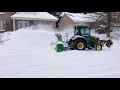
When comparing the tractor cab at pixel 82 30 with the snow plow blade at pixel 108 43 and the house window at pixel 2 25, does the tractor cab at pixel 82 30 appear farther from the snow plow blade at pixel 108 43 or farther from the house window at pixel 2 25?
the house window at pixel 2 25

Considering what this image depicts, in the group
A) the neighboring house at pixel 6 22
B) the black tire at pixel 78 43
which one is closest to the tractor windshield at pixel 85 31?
the black tire at pixel 78 43

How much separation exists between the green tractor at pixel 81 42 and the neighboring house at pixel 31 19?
0.85ft

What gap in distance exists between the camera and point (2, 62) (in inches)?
263

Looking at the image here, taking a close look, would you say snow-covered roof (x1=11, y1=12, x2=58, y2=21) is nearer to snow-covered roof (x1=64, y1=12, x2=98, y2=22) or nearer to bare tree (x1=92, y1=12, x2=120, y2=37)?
snow-covered roof (x1=64, y1=12, x2=98, y2=22)

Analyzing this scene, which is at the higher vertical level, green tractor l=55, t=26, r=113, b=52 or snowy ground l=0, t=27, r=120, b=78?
green tractor l=55, t=26, r=113, b=52

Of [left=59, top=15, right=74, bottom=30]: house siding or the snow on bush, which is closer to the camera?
the snow on bush

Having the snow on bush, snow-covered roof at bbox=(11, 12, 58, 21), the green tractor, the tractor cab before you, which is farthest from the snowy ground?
the tractor cab

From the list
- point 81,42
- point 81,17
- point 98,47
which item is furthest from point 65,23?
point 98,47

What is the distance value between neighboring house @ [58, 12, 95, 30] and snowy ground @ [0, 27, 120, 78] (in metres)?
0.25

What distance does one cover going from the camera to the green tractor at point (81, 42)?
274 inches

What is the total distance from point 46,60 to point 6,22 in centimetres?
84

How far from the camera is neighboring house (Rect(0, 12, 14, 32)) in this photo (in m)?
6.77

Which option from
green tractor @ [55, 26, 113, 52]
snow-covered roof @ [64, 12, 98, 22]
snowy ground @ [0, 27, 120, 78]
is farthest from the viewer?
green tractor @ [55, 26, 113, 52]
